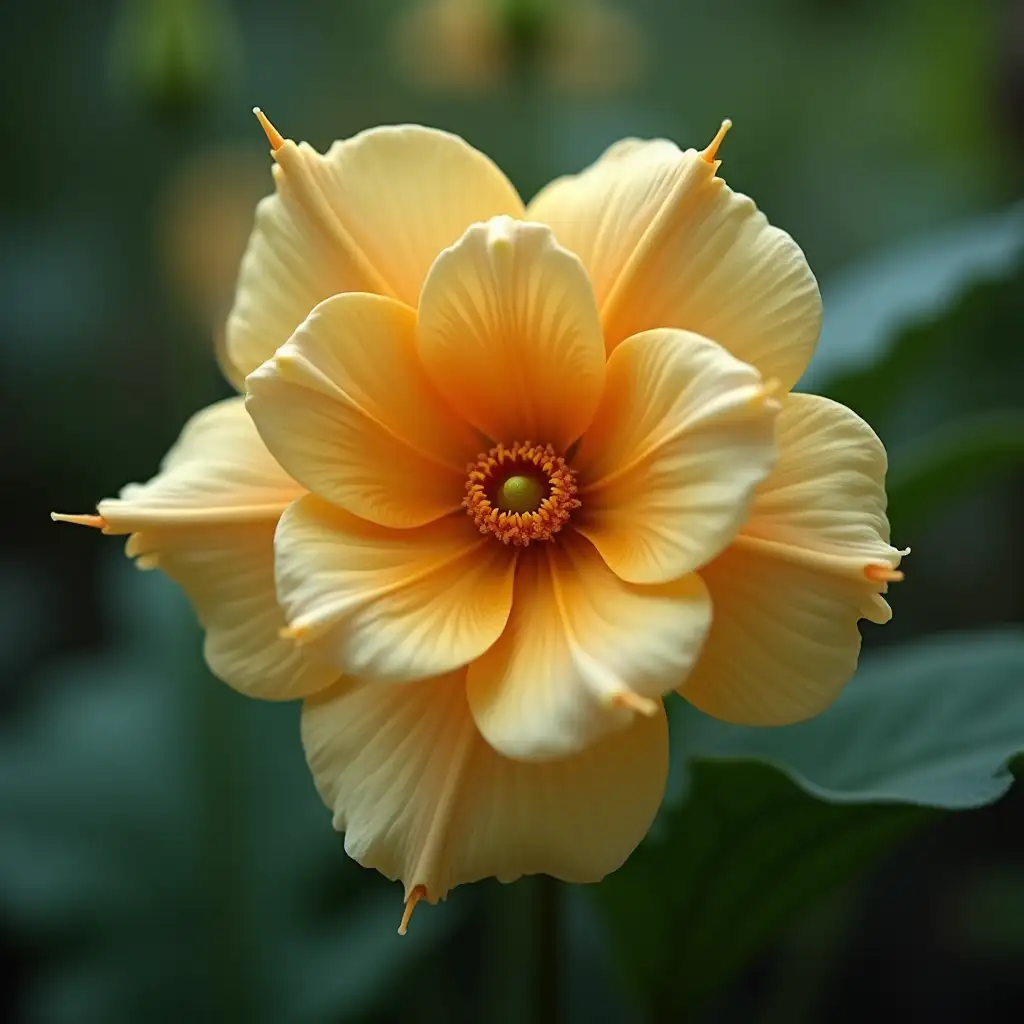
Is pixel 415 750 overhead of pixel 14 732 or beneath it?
overhead

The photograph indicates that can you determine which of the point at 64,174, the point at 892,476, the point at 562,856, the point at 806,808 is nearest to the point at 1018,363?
the point at 892,476

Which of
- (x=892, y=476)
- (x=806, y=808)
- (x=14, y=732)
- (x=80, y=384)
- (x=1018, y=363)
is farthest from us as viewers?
(x=80, y=384)

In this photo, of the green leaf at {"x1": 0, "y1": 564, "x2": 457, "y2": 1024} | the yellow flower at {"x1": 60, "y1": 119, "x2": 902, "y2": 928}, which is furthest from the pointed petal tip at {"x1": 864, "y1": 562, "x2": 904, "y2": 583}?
the green leaf at {"x1": 0, "y1": 564, "x2": 457, "y2": 1024}

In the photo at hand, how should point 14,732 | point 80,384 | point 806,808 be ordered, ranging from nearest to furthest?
point 806,808, point 14,732, point 80,384

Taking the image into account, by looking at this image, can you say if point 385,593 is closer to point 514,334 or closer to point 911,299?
point 514,334

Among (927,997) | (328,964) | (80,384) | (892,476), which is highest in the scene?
(892,476)

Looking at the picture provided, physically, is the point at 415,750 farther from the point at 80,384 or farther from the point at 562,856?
the point at 80,384

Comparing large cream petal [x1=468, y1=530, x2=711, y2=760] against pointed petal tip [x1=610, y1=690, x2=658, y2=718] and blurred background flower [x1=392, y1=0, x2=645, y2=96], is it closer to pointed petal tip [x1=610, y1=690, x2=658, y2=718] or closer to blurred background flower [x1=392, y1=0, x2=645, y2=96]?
pointed petal tip [x1=610, y1=690, x2=658, y2=718]

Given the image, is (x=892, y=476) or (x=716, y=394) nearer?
(x=716, y=394)
